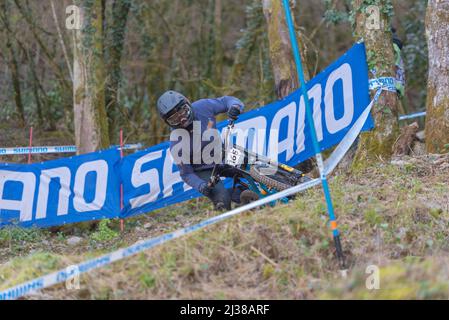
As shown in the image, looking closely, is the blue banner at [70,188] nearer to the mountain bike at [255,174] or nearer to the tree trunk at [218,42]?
the mountain bike at [255,174]

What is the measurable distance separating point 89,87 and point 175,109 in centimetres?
483

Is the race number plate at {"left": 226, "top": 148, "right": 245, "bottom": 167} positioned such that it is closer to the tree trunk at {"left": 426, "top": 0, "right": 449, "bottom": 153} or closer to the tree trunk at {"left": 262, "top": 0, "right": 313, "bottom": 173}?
the tree trunk at {"left": 426, "top": 0, "right": 449, "bottom": 153}

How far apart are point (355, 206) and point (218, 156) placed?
2229mm

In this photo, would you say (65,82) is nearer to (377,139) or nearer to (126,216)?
(126,216)

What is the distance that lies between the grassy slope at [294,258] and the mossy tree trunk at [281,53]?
4.70 meters

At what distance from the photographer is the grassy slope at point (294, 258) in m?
5.00

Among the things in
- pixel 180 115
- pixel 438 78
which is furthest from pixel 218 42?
pixel 180 115

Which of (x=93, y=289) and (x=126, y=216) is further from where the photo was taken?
(x=126, y=216)

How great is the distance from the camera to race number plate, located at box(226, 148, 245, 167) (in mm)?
7867

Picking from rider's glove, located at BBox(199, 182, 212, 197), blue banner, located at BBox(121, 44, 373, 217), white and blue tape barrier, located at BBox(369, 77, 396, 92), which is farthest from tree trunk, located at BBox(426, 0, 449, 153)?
rider's glove, located at BBox(199, 182, 212, 197)

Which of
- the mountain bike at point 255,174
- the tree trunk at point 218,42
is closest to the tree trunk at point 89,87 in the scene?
the mountain bike at point 255,174

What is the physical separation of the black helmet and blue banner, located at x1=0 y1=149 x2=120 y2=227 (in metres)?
2.76

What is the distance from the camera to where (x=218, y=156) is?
811 cm
